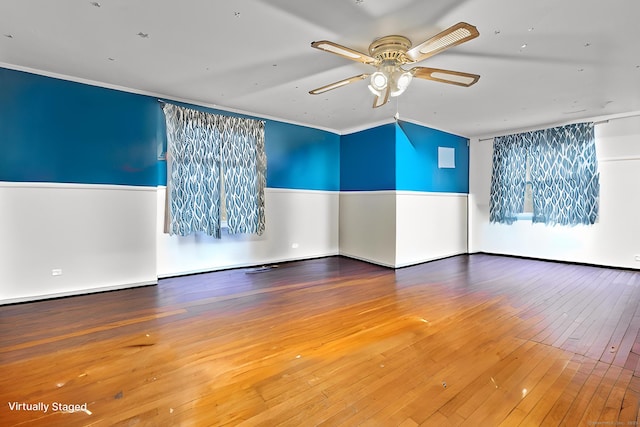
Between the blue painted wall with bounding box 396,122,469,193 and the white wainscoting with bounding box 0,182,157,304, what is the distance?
4084 millimetres

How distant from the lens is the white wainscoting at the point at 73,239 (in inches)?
130

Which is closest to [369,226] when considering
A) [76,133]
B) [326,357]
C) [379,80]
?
[379,80]

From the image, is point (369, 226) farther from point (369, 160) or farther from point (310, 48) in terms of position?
point (310, 48)

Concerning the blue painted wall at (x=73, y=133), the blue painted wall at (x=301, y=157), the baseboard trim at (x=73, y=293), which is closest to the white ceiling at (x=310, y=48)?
the blue painted wall at (x=73, y=133)

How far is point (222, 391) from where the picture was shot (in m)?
1.84

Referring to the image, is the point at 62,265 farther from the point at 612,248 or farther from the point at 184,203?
the point at 612,248

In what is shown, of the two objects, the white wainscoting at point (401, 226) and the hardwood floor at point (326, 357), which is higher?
the white wainscoting at point (401, 226)

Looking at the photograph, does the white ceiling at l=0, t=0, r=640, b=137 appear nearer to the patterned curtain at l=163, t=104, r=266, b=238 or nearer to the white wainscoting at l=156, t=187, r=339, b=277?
the patterned curtain at l=163, t=104, r=266, b=238

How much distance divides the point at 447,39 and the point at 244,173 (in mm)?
3629

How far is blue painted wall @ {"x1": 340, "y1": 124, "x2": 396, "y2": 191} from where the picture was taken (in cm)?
532

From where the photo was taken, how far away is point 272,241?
550 centimetres

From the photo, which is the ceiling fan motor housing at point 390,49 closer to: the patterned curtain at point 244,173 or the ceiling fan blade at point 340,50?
the ceiling fan blade at point 340,50

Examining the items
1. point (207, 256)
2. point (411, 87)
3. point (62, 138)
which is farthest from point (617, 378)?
point (62, 138)

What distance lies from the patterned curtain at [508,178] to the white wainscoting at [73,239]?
6558 millimetres
